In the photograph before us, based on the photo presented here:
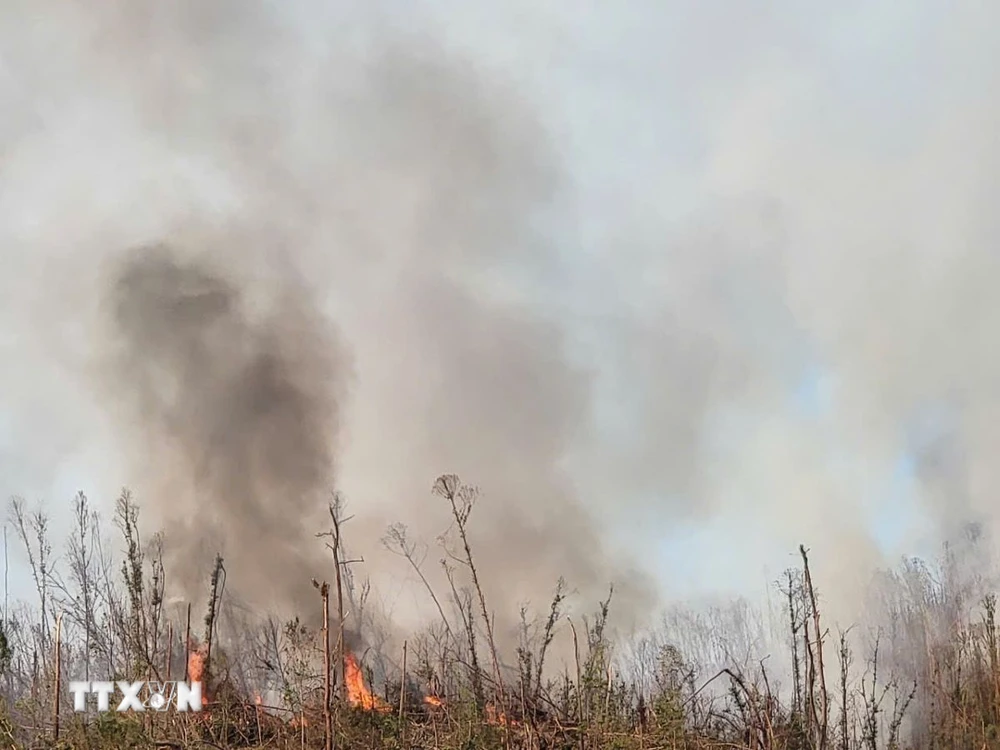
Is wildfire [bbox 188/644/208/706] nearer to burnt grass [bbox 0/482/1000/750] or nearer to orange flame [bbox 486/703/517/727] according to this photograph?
burnt grass [bbox 0/482/1000/750]

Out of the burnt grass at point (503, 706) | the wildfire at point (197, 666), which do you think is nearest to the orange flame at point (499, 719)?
the burnt grass at point (503, 706)

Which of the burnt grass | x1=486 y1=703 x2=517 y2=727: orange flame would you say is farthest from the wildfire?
x1=486 y1=703 x2=517 y2=727: orange flame

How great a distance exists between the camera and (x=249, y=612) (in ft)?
103

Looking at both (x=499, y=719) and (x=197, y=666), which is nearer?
(x=499, y=719)

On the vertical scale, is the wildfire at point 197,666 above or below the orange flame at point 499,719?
above

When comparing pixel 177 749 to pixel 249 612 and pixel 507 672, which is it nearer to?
pixel 507 672

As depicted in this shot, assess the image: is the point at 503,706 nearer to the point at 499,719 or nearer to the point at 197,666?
the point at 499,719

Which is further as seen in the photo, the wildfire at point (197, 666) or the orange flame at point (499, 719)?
the wildfire at point (197, 666)

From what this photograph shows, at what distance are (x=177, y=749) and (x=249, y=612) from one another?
948 inches

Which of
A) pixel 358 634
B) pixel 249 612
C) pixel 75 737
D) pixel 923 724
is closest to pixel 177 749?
pixel 75 737

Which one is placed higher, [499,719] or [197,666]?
[197,666]

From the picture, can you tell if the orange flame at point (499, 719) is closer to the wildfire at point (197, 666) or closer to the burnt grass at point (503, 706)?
the burnt grass at point (503, 706)

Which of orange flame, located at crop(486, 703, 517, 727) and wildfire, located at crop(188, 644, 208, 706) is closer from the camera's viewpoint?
orange flame, located at crop(486, 703, 517, 727)

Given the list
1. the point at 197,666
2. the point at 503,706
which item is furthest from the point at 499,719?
the point at 197,666
